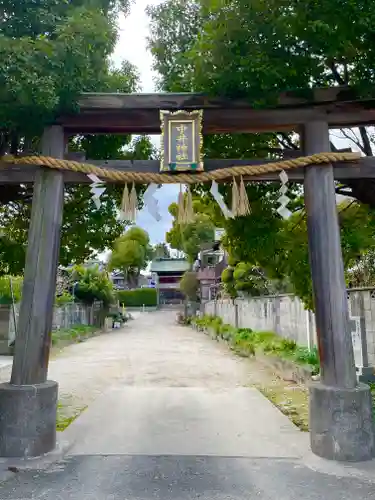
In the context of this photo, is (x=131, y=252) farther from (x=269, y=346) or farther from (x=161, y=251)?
(x=269, y=346)

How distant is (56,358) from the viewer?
15.0 meters

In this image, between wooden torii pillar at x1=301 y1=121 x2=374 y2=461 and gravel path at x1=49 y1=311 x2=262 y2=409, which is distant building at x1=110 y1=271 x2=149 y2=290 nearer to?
gravel path at x1=49 y1=311 x2=262 y2=409

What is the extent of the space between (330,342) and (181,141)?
2978 millimetres

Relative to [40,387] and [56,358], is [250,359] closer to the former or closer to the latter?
[56,358]

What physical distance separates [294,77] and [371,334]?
506 cm

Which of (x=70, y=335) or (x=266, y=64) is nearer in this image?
(x=266, y=64)

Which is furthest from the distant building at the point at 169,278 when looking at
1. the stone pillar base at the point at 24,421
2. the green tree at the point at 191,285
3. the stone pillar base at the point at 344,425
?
the stone pillar base at the point at 344,425

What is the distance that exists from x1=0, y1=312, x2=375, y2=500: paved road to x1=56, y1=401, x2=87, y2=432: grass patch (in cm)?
20

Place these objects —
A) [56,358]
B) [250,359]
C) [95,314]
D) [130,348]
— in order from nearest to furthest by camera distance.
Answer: [250,359] < [56,358] < [130,348] < [95,314]

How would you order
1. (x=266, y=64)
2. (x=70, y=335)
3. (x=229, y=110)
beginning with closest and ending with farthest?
(x=266, y=64) → (x=229, y=110) → (x=70, y=335)

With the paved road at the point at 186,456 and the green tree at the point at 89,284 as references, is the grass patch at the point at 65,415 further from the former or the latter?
the green tree at the point at 89,284

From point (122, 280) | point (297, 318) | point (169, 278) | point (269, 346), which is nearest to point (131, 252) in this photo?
point (122, 280)

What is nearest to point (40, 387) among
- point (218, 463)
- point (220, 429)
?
point (218, 463)

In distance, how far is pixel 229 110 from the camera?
546 cm
